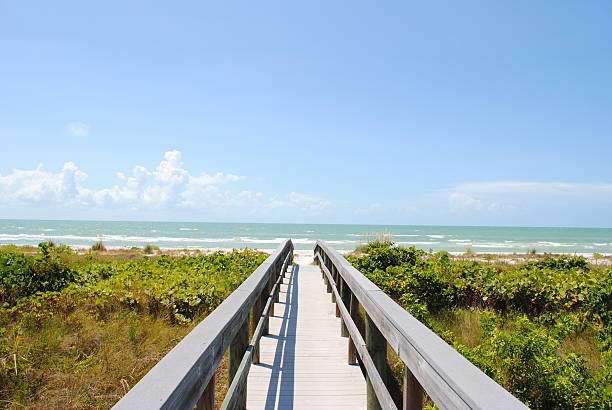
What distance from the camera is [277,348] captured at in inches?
170

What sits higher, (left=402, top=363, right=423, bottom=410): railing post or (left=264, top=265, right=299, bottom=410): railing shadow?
(left=402, top=363, right=423, bottom=410): railing post

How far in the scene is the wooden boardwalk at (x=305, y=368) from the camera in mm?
3105

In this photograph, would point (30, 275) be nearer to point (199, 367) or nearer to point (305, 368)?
point (305, 368)

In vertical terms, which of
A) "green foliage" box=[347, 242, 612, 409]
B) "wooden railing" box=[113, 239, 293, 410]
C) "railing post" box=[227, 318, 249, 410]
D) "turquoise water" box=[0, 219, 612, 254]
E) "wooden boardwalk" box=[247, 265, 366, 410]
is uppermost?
"wooden railing" box=[113, 239, 293, 410]

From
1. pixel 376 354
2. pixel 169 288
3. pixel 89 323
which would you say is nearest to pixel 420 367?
pixel 376 354

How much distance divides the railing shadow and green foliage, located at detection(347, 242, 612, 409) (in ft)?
5.60

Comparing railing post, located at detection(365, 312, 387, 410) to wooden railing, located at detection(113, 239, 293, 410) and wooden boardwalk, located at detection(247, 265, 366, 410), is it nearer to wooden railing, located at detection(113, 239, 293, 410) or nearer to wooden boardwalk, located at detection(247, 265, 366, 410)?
wooden boardwalk, located at detection(247, 265, 366, 410)

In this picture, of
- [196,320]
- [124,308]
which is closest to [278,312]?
[196,320]

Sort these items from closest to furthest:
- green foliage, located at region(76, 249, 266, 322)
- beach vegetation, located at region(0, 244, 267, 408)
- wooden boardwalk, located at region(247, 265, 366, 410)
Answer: wooden boardwalk, located at region(247, 265, 366, 410), beach vegetation, located at region(0, 244, 267, 408), green foliage, located at region(76, 249, 266, 322)

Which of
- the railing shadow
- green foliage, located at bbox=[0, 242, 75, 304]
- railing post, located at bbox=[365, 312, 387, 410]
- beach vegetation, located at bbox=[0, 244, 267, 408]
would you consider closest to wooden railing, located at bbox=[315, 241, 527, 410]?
railing post, located at bbox=[365, 312, 387, 410]

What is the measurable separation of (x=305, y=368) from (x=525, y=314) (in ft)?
11.0

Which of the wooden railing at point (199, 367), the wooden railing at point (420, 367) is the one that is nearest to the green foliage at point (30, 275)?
the wooden railing at point (199, 367)

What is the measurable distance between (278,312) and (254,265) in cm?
216

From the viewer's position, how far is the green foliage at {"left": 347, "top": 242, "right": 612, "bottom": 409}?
330 cm
